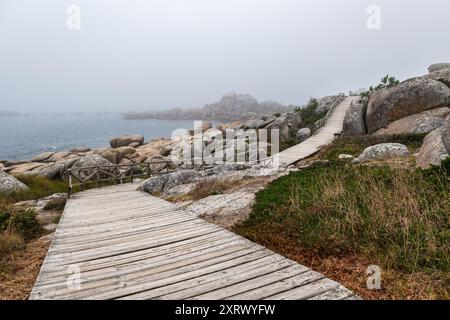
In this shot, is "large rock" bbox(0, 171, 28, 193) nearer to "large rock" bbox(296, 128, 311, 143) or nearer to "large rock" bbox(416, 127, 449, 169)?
"large rock" bbox(416, 127, 449, 169)

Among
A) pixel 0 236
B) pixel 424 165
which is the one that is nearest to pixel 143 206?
pixel 0 236

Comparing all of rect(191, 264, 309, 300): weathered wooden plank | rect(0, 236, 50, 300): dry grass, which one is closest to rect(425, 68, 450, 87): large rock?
rect(191, 264, 309, 300): weathered wooden plank

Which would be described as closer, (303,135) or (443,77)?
(443,77)

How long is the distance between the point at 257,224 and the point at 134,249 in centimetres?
283

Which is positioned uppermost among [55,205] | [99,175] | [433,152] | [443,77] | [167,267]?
[443,77]

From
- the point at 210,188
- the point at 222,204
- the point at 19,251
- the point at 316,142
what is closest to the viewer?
the point at 19,251

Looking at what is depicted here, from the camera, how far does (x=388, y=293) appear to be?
412 cm

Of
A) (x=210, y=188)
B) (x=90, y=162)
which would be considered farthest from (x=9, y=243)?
(x=90, y=162)

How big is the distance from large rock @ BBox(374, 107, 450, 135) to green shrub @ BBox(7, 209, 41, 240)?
65.4 ft

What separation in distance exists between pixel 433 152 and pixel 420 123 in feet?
37.7

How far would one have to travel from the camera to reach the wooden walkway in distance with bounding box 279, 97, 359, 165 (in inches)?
769

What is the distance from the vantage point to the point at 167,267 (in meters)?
5.08

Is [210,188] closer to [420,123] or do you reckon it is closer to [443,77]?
[420,123]
